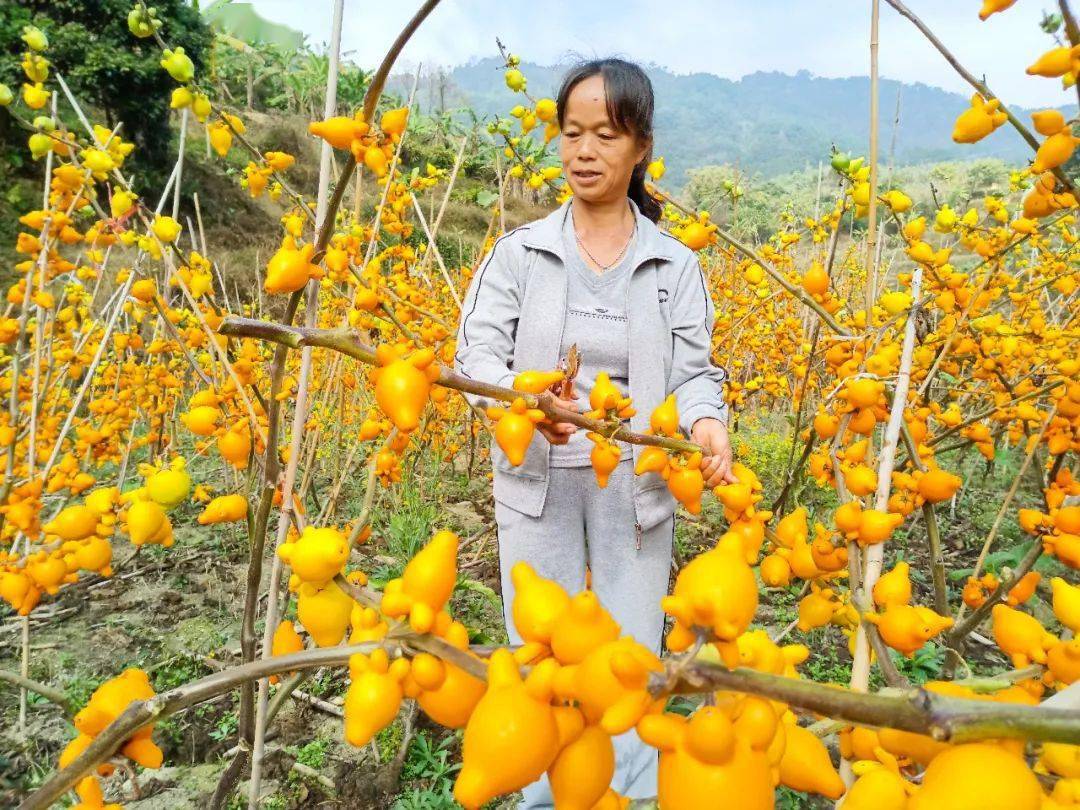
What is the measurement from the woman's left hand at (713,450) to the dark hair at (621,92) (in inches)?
28.7

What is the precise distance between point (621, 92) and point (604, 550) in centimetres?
114

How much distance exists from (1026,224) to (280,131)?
1758 centimetres

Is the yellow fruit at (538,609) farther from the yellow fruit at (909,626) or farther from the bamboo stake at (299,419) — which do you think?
the bamboo stake at (299,419)

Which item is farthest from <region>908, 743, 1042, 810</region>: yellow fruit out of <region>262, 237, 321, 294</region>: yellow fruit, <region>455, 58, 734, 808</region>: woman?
<region>455, 58, 734, 808</region>: woman

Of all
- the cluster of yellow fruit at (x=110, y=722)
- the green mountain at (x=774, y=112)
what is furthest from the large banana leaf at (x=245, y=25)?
the green mountain at (x=774, y=112)

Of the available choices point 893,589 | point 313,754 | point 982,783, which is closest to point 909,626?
point 893,589

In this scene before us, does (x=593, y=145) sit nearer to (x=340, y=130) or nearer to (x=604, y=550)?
(x=340, y=130)

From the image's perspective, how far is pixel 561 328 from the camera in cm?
161

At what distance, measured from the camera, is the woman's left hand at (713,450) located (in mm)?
1223

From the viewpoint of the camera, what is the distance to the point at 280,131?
15.9 meters

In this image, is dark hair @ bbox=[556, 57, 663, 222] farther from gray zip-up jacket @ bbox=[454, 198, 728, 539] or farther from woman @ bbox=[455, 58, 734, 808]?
gray zip-up jacket @ bbox=[454, 198, 728, 539]

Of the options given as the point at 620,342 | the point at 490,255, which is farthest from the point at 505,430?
the point at 490,255

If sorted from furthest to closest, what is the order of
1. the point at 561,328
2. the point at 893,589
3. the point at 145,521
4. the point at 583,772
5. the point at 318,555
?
the point at 561,328 < the point at 145,521 < the point at 893,589 < the point at 318,555 < the point at 583,772

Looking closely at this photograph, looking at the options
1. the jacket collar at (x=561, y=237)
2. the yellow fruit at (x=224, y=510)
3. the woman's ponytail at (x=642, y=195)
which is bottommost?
the yellow fruit at (x=224, y=510)
